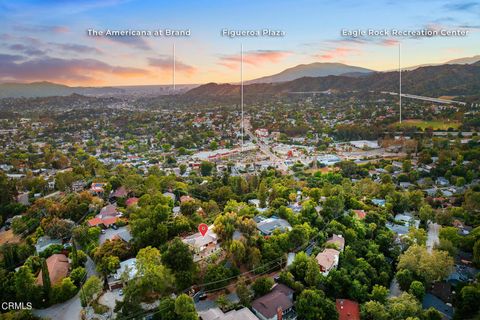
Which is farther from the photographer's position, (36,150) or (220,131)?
(220,131)

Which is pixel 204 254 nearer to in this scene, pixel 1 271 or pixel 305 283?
pixel 305 283

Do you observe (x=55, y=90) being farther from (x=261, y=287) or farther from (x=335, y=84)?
(x=261, y=287)

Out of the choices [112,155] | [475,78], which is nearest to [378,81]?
[475,78]

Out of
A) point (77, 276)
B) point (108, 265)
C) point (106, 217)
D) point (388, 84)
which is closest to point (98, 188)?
point (106, 217)

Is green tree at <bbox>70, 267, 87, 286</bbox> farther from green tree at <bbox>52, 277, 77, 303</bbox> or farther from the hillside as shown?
the hillside

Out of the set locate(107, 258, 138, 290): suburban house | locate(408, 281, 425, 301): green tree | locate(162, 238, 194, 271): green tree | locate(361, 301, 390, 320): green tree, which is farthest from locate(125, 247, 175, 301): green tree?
locate(408, 281, 425, 301): green tree

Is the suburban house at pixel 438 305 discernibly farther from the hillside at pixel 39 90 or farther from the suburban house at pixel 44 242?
the hillside at pixel 39 90
